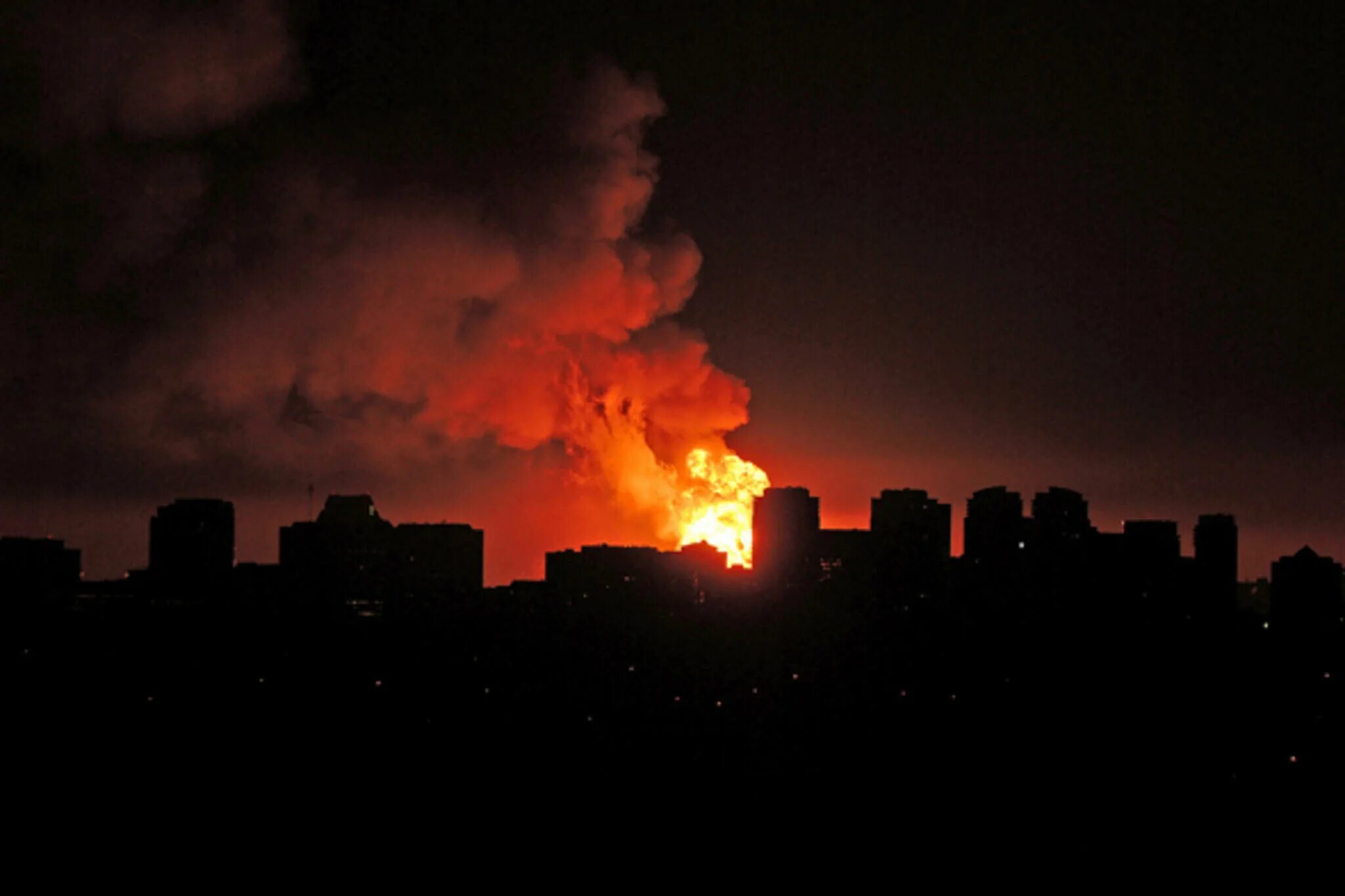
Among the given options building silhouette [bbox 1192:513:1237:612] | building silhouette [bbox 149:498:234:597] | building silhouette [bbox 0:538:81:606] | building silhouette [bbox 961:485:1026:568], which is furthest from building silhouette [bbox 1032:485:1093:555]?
building silhouette [bbox 0:538:81:606]

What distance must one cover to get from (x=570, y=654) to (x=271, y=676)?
29.3 meters

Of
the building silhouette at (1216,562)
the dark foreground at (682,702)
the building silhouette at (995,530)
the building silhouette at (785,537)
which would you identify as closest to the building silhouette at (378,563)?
the dark foreground at (682,702)

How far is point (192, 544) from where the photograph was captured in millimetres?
137000

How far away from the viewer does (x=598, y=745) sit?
106625 mm

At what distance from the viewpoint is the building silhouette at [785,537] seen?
5812 inches

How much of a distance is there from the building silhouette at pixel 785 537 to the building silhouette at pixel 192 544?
204 ft

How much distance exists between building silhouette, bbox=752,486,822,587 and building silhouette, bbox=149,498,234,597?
6220 centimetres

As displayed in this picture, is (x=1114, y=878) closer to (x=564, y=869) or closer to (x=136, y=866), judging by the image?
(x=564, y=869)

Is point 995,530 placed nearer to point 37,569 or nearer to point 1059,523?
point 1059,523

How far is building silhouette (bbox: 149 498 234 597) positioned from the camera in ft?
443

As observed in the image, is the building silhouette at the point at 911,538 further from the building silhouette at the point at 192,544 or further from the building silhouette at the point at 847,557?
the building silhouette at the point at 192,544

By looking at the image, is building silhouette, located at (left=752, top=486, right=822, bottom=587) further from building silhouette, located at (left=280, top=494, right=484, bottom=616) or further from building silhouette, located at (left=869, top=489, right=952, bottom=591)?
building silhouette, located at (left=280, top=494, right=484, bottom=616)

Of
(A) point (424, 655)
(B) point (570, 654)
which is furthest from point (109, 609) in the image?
(B) point (570, 654)

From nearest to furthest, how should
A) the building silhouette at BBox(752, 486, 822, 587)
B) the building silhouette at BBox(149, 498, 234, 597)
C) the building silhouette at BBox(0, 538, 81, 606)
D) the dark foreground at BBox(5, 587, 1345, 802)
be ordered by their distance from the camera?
1. the dark foreground at BBox(5, 587, 1345, 802)
2. the building silhouette at BBox(0, 538, 81, 606)
3. the building silhouette at BBox(149, 498, 234, 597)
4. the building silhouette at BBox(752, 486, 822, 587)
